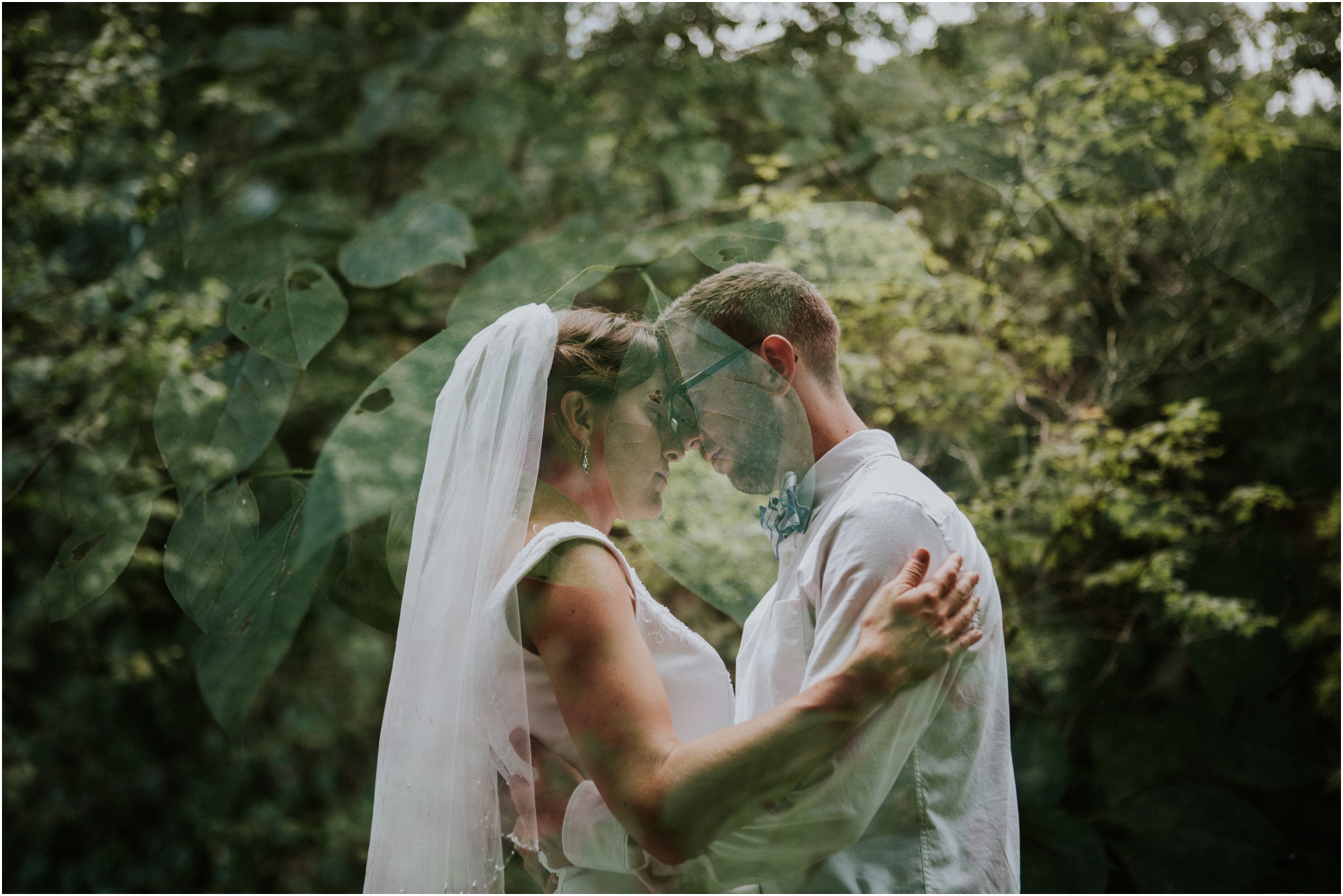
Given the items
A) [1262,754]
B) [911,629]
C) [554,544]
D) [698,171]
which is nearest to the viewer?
[911,629]

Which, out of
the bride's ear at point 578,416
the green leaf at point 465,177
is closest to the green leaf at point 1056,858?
the bride's ear at point 578,416

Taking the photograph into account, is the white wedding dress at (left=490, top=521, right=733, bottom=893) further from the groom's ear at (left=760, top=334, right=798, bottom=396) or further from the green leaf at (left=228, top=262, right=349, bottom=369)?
the green leaf at (left=228, top=262, right=349, bottom=369)

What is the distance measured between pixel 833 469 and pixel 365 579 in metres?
0.71

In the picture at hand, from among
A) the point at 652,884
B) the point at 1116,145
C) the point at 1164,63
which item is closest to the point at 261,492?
the point at 652,884

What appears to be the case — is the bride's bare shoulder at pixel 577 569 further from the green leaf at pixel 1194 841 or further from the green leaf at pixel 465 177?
the green leaf at pixel 465 177

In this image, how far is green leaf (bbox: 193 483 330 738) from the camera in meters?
1.08

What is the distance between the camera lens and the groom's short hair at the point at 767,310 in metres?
1.04

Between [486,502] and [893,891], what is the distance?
0.65m

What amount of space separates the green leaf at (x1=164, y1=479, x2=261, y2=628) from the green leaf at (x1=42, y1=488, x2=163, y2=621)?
145 millimetres

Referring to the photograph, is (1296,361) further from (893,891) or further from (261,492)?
(261,492)

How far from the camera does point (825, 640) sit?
87 centimetres

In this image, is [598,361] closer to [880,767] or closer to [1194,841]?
[880,767]

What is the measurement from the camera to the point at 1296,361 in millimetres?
1952
